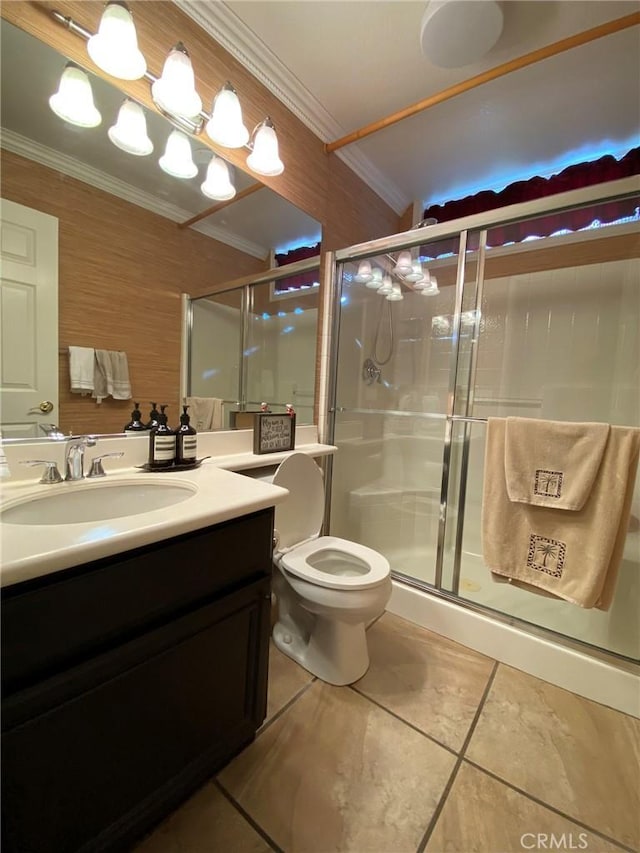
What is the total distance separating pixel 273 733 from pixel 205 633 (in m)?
0.58

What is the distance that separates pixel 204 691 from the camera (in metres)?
0.88

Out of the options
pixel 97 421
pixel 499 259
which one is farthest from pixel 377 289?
pixel 97 421

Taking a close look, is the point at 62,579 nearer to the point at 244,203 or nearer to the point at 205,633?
the point at 205,633

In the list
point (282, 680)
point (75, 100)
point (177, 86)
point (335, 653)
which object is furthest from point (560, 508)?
point (75, 100)

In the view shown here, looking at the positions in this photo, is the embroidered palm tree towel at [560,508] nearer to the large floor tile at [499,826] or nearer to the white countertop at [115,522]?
the large floor tile at [499,826]

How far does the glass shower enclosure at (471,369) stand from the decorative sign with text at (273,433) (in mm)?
408

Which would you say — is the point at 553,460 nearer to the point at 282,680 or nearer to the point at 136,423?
the point at 282,680

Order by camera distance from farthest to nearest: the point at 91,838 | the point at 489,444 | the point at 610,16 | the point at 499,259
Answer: the point at 499,259
the point at 489,444
the point at 610,16
the point at 91,838

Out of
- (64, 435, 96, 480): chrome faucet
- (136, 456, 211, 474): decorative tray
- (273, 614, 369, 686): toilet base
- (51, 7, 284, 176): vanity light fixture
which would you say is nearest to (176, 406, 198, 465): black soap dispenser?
(136, 456, 211, 474): decorative tray

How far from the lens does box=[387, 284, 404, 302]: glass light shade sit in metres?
2.27

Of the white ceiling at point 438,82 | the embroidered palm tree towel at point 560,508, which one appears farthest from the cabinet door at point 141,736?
the white ceiling at point 438,82

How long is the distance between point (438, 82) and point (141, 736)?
259cm

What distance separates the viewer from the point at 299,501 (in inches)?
60.7

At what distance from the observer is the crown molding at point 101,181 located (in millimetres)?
950
